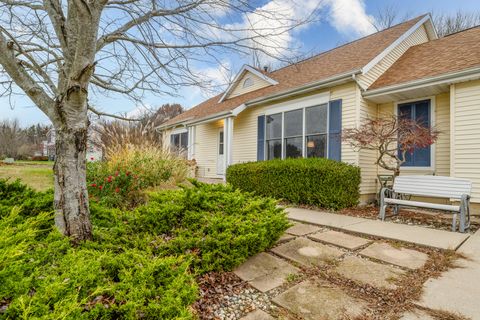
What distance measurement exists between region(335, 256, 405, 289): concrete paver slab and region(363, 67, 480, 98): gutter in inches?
191

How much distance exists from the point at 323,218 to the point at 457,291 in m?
2.55

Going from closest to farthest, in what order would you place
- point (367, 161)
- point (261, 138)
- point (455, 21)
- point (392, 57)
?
point (367, 161) → point (392, 57) → point (261, 138) → point (455, 21)

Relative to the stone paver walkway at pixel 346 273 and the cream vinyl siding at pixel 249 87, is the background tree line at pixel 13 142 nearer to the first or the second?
the cream vinyl siding at pixel 249 87

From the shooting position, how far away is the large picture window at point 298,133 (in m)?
7.46

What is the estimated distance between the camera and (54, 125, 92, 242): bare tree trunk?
7.68ft

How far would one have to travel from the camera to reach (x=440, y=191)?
434 centimetres

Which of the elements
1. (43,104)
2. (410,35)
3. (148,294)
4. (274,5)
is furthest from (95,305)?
(410,35)

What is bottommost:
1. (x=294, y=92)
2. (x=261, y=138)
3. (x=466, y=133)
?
(x=466, y=133)

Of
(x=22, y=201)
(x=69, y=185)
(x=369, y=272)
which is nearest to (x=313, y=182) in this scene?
(x=369, y=272)

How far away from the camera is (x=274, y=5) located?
292 cm

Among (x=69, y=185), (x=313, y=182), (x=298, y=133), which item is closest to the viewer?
(x=69, y=185)

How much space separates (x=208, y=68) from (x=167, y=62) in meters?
0.51

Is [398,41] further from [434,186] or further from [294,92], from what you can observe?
[434,186]

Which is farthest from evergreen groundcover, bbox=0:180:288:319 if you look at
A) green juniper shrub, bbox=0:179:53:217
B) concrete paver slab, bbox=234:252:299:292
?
concrete paver slab, bbox=234:252:299:292
